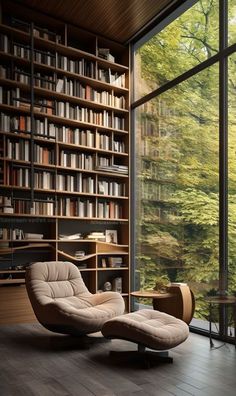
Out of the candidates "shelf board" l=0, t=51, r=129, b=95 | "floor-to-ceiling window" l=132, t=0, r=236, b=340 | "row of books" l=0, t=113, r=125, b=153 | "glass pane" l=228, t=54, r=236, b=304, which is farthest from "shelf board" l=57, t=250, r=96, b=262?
"shelf board" l=0, t=51, r=129, b=95

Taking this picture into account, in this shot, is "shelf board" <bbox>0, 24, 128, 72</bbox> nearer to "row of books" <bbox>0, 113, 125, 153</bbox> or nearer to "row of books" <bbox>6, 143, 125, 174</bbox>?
"row of books" <bbox>0, 113, 125, 153</bbox>

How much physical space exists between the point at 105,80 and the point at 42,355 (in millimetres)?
4186

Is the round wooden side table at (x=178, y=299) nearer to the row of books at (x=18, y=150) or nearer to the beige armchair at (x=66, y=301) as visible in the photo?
the beige armchair at (x=66, y=301)

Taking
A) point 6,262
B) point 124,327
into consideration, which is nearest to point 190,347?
point 124,327

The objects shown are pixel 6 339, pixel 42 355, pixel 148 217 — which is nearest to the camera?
pixel 42 355

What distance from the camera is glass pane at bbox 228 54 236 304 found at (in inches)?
175

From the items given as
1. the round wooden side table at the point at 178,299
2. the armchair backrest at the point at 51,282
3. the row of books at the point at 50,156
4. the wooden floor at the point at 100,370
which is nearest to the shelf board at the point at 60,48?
the row of books at the point at 50,156

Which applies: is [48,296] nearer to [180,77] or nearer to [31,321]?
[31,321]

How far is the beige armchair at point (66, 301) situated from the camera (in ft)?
13.1

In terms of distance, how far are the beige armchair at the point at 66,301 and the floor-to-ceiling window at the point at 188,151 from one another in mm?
1180

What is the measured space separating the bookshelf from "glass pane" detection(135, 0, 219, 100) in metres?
0.40

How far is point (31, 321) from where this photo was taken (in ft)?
17.4

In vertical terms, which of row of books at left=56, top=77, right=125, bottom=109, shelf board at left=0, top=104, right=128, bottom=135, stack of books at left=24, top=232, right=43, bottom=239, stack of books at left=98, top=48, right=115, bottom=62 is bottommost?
stack of books at left=24, top=232, right=43, bottom=239

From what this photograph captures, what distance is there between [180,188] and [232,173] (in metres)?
0.90
